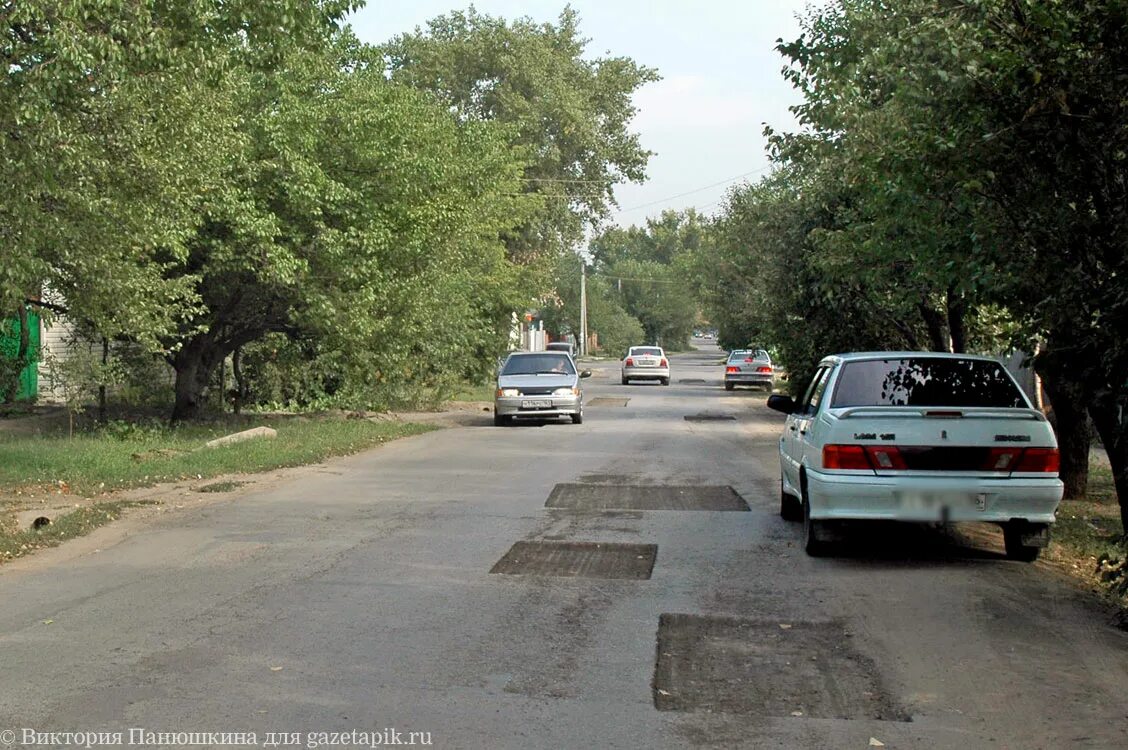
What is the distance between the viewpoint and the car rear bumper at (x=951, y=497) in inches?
354

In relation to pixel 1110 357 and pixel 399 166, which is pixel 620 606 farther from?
pixel 399 166

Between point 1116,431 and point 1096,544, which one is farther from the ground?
point 1116,431

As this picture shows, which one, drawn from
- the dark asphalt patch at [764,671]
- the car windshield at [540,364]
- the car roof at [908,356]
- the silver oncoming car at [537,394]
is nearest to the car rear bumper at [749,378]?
the car windshield at [540,364]

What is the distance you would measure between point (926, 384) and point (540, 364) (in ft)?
57.9

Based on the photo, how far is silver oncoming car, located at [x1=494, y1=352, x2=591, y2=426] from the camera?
84.5 ft

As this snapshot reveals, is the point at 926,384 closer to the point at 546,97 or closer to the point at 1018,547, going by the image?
the point at 1018,547

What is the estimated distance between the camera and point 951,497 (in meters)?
9.02

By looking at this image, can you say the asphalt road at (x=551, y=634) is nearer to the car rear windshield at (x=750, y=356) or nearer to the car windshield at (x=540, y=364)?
the car windshield at (x=540, y=364)

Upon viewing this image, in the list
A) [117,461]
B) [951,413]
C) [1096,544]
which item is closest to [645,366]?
[117,461]

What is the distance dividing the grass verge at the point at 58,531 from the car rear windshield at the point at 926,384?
6879mm

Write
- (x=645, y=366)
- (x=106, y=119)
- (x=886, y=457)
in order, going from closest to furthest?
(x=886, y=457), (x=106, y=119), (x=645, y=366)

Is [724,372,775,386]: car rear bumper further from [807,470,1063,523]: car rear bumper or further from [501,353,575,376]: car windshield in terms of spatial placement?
[807,470,1063,523]: car rear bumper

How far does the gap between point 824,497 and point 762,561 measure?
79cm

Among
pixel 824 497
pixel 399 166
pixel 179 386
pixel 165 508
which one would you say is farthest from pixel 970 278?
pixel 179 386
